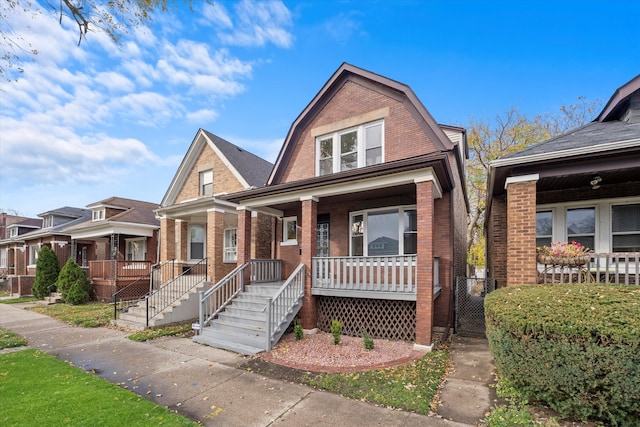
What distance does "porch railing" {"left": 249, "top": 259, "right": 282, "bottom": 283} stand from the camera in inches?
433

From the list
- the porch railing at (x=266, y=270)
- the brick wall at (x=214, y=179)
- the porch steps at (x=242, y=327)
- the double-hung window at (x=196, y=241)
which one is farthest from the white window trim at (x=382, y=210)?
the double-hung window at (x=196, y=241)

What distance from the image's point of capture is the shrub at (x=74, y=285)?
51.7 ft

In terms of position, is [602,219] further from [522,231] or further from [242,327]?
[242,327]

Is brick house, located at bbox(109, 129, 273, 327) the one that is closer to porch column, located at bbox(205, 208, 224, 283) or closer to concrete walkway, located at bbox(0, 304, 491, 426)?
porch column, located at bbox(205, 208, 224, 283)

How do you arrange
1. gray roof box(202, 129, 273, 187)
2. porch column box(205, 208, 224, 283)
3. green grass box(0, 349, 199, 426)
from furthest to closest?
gray roof box(202, 129, 273, 187) < porch column box(205, 208, 224, 283) < green grass box(0, 349, 199, 426)

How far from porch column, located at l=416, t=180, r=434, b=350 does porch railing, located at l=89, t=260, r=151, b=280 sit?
1514cm

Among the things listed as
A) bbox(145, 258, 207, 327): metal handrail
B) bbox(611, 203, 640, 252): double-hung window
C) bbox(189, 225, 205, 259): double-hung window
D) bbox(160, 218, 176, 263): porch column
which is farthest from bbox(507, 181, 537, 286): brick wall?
bbox(189, 225, 205, 259): double-hung window

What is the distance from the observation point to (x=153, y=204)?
23.0 metres

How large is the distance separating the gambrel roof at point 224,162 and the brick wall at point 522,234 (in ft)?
33.5

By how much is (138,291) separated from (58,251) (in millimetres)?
9725

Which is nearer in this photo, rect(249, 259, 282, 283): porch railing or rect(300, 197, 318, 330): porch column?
rect(300, 197, 318, 330): porch column

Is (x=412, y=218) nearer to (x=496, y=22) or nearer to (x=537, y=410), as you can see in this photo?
(x=537, y=410)

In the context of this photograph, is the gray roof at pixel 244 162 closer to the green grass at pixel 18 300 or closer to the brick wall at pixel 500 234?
the brick wall at pixel 500 234

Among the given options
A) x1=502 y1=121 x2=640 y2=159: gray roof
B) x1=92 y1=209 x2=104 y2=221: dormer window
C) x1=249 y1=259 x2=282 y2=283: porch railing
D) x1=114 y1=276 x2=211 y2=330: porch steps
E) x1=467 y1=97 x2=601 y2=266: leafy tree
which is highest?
x1=467 y1=97 x2=601 y2=266: leafy tree
